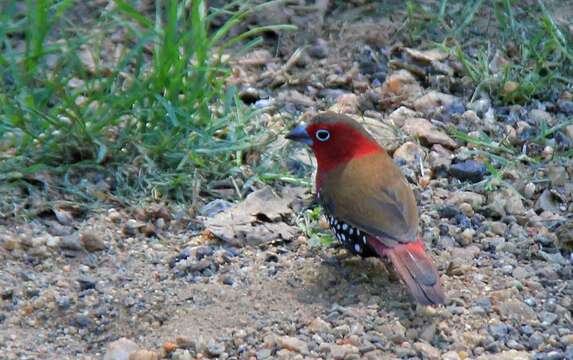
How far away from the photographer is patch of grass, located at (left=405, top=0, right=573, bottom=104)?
7.45 meters

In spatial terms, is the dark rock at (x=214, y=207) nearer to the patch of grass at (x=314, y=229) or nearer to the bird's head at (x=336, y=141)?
the patch of grass at (x=314, y=229)

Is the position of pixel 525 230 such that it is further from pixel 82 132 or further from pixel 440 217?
pixel 82 132

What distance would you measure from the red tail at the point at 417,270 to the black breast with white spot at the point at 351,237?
92 mm

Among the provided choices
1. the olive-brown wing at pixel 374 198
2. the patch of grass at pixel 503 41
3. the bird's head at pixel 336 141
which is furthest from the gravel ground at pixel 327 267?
the bird's head at pixel 336 141

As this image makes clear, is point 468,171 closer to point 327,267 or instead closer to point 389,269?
point 389,269

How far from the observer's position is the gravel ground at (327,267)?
16.8ft

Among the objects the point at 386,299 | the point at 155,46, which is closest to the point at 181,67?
the point at 155,46

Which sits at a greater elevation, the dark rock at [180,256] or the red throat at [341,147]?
the red throat at [341,147]

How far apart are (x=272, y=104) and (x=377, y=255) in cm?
185

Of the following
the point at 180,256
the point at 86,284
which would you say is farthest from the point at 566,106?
the point at 86,284

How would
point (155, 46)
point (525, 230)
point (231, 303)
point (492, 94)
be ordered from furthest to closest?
point (492, 94) < point (155, 46) < point (525, 230) < point (231, 303)

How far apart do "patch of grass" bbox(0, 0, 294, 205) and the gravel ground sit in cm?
27

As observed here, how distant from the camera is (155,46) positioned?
6.87 meters

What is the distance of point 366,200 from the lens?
5.73m
